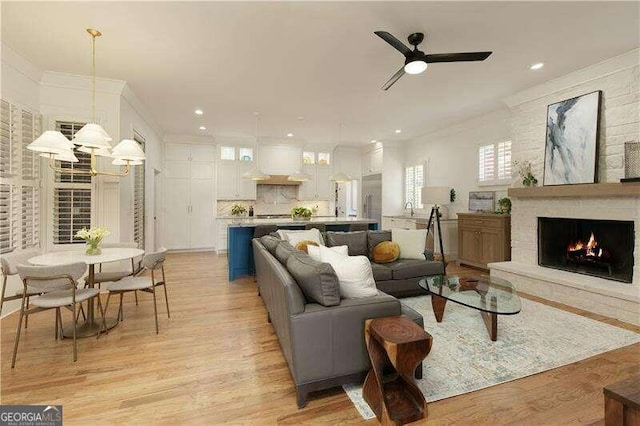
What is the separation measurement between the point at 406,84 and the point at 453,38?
3.70ft

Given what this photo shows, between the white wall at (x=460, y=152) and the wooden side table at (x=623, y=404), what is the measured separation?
14.9ft

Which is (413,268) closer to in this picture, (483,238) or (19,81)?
(483,238)

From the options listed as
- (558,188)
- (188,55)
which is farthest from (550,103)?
(188,55)

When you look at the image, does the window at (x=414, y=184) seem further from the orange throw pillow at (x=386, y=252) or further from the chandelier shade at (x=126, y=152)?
the chandelier shade at (x=126, y=152)

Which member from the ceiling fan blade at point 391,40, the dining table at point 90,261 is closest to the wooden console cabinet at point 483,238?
the ceiling fan blade at point 391,40

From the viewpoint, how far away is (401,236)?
4.16 m

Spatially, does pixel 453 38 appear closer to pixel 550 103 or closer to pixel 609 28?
pixel 609 28

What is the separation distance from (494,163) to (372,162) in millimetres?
3484

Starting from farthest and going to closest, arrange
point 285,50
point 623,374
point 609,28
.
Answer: point 285,50, point 609,28, point 623,374

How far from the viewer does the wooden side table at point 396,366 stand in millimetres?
1612

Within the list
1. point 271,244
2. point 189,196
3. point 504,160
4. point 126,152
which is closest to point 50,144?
point 126,152

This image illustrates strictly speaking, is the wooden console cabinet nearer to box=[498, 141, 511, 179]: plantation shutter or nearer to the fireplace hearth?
the fireplace hearth

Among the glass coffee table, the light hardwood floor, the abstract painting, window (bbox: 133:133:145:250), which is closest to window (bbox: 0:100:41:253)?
the light hardwood floor

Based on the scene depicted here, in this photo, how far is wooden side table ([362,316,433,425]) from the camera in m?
1.61
